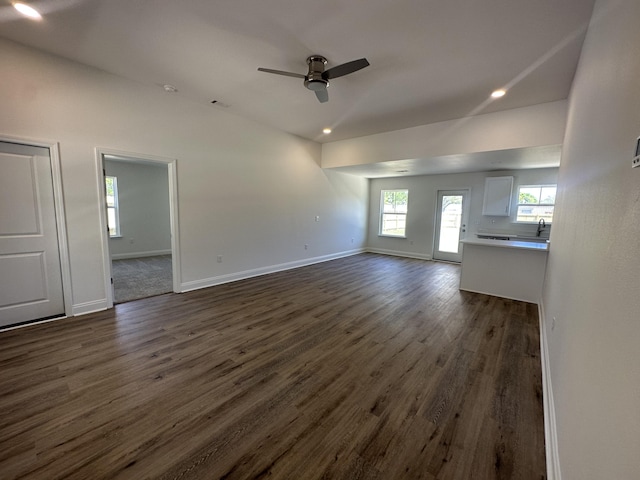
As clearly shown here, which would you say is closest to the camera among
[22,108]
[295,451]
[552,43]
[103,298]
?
[295,451]

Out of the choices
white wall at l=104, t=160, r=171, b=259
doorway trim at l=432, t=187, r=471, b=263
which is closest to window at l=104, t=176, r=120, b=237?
white wall at l=104, t=160, r=171, b=259

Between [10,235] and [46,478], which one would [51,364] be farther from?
[10,235]

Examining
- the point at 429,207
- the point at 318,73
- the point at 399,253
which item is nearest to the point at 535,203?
the point at 429,207

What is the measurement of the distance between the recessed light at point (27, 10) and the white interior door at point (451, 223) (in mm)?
7572

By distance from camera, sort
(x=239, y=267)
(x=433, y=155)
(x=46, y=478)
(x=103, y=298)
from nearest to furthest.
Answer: (x=46, y=478)
(x=103, y=298)
(x=433, y=155)
(x=239, y=267)

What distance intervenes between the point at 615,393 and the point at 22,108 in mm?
4855

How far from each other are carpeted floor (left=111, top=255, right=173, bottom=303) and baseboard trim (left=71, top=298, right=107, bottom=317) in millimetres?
281

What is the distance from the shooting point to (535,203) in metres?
5.92

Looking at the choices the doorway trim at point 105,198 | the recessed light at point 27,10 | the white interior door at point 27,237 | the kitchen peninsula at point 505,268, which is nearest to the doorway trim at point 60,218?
the white interior door at point 27,237

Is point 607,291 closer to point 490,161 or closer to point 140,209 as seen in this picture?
point 490,161

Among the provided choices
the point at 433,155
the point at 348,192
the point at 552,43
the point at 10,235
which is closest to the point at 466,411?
the point at 552,43

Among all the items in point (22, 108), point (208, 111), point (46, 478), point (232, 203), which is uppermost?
point (208, 111)

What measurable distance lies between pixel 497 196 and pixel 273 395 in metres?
6.53

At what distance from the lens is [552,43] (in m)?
2.52
